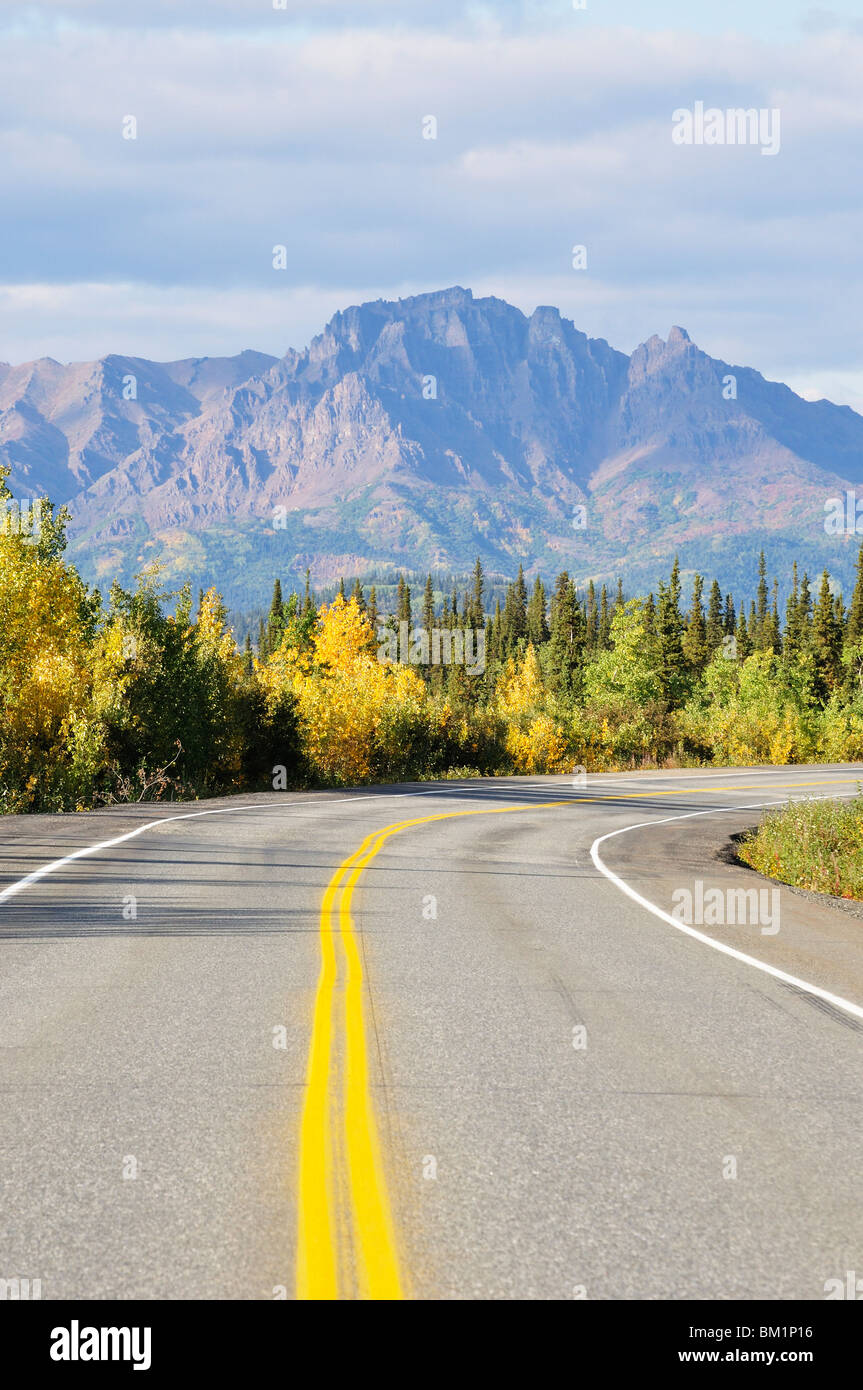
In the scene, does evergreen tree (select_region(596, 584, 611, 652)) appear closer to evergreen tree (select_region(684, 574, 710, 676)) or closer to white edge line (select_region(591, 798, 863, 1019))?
evergreen tree (select_region(684, 574, 710, 676))

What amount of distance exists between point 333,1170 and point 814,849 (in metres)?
14.2

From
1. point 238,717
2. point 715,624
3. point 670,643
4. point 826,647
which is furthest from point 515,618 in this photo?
point 238,717

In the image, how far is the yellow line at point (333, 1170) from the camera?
353 cm

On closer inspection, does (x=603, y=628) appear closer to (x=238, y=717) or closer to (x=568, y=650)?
(x=568, y=650)

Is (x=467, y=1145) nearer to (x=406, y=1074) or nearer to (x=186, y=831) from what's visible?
(x=406, y=1074)

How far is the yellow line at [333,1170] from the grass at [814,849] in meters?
9.68

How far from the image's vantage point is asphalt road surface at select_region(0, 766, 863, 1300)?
3660 millimetres

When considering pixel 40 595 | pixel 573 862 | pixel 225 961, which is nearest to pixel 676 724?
pixel 40 595

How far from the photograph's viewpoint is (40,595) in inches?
1128

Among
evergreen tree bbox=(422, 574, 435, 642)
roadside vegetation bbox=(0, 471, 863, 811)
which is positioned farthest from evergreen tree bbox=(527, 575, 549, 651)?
roadside vegetation bbox=(0, 471, 863, 811)

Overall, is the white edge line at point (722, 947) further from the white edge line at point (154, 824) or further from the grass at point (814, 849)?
the white edge line at point (154, 824)

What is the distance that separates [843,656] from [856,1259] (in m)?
109
